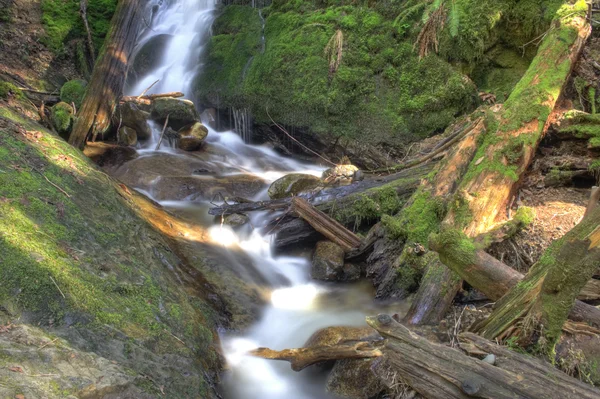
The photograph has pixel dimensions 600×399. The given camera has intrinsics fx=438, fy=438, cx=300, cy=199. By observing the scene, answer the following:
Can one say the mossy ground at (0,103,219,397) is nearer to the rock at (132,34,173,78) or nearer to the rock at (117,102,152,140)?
the rock at (117,102,152,140)

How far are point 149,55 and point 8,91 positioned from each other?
237 inches

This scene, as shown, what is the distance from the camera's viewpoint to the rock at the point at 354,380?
3.51 m

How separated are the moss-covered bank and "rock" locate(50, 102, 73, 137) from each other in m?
3.85

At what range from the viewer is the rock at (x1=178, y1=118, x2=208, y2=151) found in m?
9.87

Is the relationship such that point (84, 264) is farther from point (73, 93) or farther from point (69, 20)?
point (69, 20)

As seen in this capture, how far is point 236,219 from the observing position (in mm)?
6641

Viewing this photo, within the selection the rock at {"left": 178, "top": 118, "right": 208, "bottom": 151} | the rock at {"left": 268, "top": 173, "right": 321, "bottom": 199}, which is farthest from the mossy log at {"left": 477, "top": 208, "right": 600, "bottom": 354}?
the rock at {"left": 178, "top": 118, "right": 208, "bottom": 151}

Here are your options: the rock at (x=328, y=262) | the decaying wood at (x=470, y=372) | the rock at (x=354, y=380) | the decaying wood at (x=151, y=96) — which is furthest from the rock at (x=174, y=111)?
the decaying wood at (x=470, y=372)

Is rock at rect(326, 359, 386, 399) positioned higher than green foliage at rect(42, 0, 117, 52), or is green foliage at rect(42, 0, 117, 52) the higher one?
green foliage at rect(42, 0, 117, 52)

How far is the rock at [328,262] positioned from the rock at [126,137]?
5708mm

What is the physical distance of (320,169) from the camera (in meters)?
9.27

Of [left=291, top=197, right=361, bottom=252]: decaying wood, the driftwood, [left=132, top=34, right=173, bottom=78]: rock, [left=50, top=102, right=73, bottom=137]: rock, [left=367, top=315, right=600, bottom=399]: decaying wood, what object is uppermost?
[left=132, top=34, right=173, bottom=78]: rock

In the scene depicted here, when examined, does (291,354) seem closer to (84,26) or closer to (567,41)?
(567,41)

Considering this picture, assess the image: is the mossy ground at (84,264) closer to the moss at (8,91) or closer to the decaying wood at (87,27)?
the moss at (8,91)
